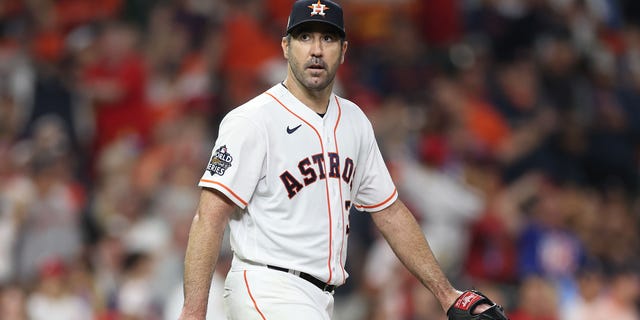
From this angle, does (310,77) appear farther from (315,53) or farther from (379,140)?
(379,140)

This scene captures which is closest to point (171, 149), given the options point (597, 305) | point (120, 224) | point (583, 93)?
point (120, 224)

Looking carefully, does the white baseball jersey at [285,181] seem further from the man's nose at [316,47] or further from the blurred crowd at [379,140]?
the blurred crowd at [379,140]

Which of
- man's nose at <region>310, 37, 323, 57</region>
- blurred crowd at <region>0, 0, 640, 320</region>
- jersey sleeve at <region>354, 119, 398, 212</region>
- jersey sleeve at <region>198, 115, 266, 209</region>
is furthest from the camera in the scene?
blurred crowd at <region>0, 0, 640, 320</region>

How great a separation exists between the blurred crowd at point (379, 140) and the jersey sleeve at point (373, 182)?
3.31 meters

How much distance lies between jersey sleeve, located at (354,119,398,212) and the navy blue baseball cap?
1.77 ft

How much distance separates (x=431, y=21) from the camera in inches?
495

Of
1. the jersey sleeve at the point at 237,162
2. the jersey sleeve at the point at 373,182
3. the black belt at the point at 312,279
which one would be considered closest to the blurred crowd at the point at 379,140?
the jersey sleeve at the point at 373,182

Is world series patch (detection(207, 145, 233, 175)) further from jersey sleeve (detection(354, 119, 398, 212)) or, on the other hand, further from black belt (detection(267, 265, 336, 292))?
jersey sleeve (detection(354, 119, 398, 212))

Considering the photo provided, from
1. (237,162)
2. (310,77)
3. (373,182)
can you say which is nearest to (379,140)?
(373,182)

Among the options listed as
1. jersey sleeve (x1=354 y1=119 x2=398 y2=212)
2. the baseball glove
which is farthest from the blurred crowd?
the baseball glove

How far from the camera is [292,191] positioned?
476 cm

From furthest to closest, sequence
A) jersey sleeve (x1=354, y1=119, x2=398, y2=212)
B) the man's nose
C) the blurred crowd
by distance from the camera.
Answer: the blurred crowd < jersey sleeve (x1=354, y1=119, x2=398, y2=212) < the man's nose

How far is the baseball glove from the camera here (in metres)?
4.77

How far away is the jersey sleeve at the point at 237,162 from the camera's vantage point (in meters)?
4.61
